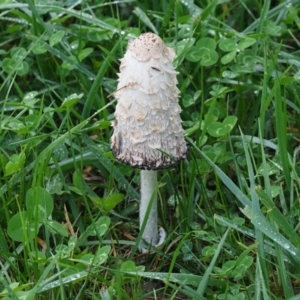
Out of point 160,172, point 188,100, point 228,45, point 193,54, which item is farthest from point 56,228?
point 228,45

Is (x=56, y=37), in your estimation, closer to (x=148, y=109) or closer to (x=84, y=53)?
(x=84, y=53)

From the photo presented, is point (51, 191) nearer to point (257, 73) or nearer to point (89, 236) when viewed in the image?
point (89, 236)

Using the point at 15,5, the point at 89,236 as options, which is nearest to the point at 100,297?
the point at 89,236

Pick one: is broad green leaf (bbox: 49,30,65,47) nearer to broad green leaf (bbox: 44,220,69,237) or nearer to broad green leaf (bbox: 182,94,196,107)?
broad green leaf (bbox: 182,94,196,107)

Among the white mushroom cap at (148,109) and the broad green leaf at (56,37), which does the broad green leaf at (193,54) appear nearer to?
the broad green leaf at (56,37)

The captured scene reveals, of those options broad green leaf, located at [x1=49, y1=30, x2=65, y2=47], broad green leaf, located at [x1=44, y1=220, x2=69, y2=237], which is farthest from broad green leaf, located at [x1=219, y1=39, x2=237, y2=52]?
broad green leaf, located at [x1=44, y1=220, x2=69, y2=237]

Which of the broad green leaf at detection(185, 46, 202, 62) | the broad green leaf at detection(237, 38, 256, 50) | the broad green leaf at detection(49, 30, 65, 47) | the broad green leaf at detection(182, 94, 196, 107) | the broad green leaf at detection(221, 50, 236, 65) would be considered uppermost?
the broad green leaf at detection(49, 30, 65, 47)
